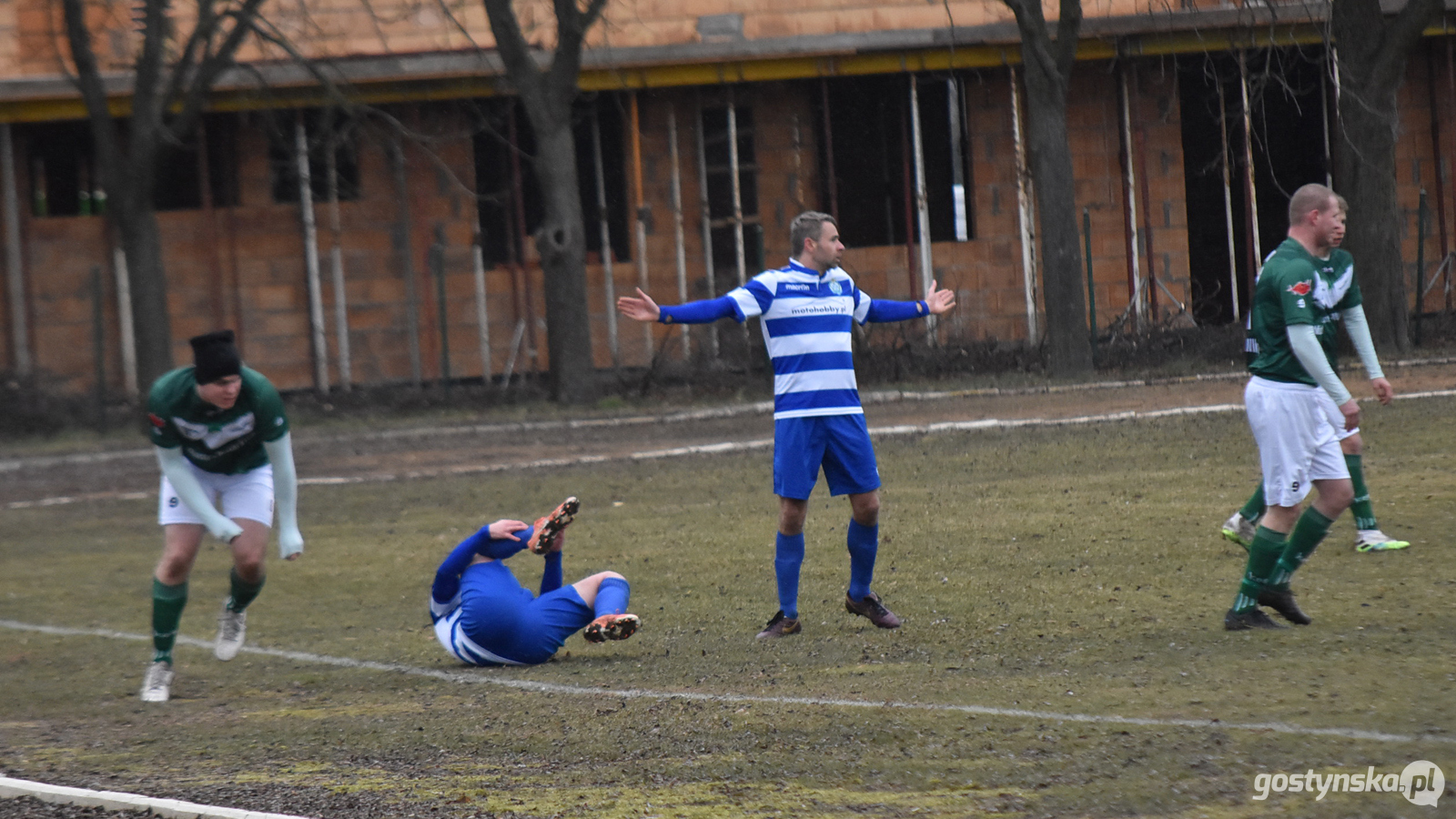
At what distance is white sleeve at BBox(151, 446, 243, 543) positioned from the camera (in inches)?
304

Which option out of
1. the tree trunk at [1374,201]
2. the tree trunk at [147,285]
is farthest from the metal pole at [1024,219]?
the tree trunk at [147,285]

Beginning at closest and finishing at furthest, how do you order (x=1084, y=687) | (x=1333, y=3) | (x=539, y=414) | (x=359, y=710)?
1. (x=1084, y=687)
2. (x=359, y=710)
3. (x=1333, y=3)
4. (x=539, y=414)

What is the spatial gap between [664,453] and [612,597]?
10.0 metres

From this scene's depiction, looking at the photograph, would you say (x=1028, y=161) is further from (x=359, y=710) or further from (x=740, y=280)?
(x=359, y=710)

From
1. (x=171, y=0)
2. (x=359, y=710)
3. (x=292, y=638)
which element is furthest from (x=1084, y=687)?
(x=171, y=0)

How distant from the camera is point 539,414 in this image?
73.9 ft

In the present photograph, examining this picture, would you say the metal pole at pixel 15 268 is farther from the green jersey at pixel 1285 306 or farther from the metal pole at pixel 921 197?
the green jersey at pixel 1285 306

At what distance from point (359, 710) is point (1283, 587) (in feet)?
14.2

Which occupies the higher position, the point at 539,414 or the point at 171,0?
the point at 171,0

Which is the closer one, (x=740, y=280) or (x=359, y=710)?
(x=359, y=710)

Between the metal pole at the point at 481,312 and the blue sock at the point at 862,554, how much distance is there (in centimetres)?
1881

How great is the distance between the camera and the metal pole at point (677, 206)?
1049 inches

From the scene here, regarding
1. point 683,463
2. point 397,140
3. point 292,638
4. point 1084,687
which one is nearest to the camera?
point 1084,687

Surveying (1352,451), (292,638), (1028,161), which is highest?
(1028,161)
